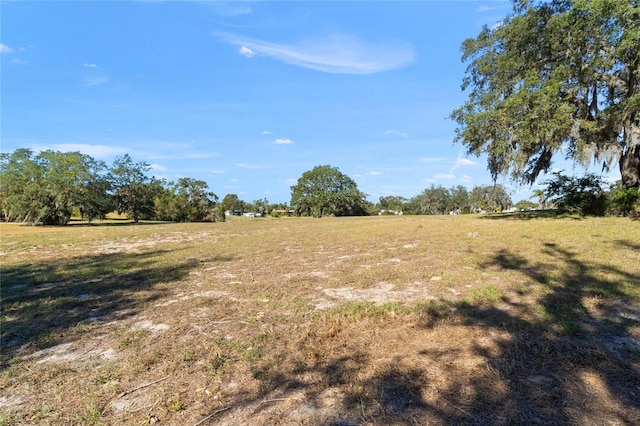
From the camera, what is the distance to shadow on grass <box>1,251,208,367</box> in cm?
360

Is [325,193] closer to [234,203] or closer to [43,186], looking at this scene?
[43,186]

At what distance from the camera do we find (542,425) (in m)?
1.88

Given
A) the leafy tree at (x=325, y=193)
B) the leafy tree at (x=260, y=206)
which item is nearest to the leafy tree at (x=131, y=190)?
the leafy tree at (x=325, y=193)

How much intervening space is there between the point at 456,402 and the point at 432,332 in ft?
3.54

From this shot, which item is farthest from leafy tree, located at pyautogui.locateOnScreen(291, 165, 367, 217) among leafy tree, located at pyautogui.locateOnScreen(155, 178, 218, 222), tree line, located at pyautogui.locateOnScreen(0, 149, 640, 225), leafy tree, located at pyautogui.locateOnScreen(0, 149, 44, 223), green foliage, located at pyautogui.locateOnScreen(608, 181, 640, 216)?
green foliage, located at pyautogui.locateOnScreen(608, 181, 640, 216)

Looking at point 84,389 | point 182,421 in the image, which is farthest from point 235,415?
point 84,389

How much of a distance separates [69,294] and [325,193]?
5224 centimetres

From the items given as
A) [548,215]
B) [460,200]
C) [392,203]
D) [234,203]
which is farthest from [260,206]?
[548,215]

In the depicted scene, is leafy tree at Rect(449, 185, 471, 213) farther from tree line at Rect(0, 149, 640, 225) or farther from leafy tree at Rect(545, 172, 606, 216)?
leafy tree at Rect(545, 172, 606, 216)

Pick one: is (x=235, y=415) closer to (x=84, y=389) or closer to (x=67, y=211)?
(x=84, y=389)

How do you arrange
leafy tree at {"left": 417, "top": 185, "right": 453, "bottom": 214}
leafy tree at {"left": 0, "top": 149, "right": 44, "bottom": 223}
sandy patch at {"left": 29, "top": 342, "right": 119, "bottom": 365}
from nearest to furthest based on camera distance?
sandy patch at {"left": 29, "top": 342, "right": 119, "bottom": 365} < leafy tree at {"left": 0, "top": 149, "right": 44, "bottom": 223} < leafy tree at {"left": 417, "top": 185, "right": 453, "bottom": 214}

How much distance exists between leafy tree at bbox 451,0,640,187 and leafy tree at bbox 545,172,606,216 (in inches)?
41.1

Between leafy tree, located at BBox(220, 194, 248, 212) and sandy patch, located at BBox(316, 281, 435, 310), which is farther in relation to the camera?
leafy tree, located at BBox(220, 194, 248, 212)

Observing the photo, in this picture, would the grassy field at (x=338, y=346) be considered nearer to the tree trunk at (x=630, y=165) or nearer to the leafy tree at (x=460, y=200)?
the tree trunk at (x=630, y=165)
